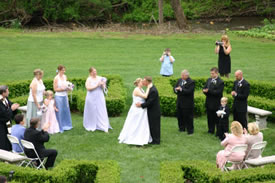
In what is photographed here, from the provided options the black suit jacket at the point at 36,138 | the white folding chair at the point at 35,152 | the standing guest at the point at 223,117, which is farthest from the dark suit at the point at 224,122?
the white folding chair at the point at 35,152

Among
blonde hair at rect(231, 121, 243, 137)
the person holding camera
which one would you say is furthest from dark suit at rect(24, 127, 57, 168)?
the person holding camera

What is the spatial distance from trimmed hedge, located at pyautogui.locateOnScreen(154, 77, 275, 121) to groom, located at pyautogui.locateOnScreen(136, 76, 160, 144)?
124 inches

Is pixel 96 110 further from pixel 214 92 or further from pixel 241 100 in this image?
pixel 241 100

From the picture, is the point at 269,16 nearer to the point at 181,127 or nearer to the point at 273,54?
the point at 273,54

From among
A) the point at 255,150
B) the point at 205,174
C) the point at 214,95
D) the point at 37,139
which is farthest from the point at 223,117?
the point at 37,139

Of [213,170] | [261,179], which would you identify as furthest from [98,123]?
[261,179]

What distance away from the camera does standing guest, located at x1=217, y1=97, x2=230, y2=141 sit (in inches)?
483

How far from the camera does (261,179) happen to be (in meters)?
9.10

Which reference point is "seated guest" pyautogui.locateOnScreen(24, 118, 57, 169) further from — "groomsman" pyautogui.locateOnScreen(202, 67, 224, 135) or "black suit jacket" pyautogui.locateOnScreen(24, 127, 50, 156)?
"groomsman" pyautogui.locateOnScreen(202, 67, 224, 135)

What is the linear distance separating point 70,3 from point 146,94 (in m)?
36.6

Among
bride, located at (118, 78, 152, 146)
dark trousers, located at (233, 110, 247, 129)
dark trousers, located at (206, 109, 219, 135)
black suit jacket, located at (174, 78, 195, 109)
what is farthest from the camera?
dark trousers, located at (206, 109, 219, 135)

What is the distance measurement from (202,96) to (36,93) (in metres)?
5.88

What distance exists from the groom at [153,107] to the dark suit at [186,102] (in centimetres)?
119

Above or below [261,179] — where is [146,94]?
above
